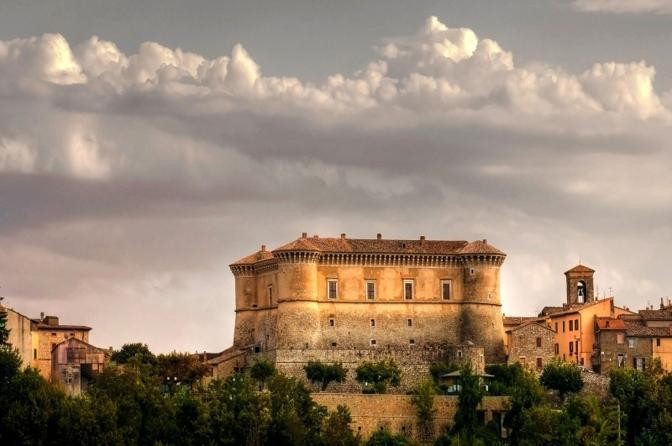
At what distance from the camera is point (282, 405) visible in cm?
8906

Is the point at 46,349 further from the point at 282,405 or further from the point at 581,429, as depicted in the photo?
the point at 581,429

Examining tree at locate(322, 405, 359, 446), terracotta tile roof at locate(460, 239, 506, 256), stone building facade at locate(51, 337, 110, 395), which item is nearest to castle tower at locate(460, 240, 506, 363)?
terracotta tile roof at locate(460, 239, 506, 256)

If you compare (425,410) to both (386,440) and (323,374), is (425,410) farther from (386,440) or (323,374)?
(323,374)

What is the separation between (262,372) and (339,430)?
11110 mm

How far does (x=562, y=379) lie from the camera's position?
3836 inches

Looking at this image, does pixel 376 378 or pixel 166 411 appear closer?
pixel 166 411

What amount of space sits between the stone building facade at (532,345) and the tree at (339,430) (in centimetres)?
1474

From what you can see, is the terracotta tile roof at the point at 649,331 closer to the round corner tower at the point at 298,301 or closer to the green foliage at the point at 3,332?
the round corner tower at the point at 298,301

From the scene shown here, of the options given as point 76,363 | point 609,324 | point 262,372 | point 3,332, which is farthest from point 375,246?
point 3,332

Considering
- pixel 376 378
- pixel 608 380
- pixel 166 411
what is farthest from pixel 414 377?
pixel 166 411

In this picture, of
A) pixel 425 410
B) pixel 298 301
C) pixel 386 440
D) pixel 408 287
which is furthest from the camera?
pixel 408 287

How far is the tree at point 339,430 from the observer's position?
287 feet

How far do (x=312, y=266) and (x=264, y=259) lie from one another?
189 inches

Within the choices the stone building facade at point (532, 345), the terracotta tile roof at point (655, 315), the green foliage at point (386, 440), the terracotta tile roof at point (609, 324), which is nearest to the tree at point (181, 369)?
the green foliage at point (386, 440)
